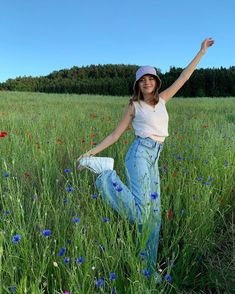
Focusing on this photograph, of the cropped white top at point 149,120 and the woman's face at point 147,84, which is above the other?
the woman's face at point 147,84

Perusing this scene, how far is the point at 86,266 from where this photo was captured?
73.5 inches

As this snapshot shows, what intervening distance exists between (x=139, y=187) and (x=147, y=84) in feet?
3.06

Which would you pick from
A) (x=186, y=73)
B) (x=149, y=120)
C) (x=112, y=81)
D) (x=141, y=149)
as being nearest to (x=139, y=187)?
(x=141, y=149)

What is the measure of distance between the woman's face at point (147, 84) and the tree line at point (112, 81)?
32095 millimetres

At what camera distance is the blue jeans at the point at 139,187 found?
8.10 ft

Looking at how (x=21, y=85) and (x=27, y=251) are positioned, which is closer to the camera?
(x=27, y=251)

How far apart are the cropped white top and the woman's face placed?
121mm

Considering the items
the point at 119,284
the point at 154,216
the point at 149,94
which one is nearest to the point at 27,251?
the point at 119,284

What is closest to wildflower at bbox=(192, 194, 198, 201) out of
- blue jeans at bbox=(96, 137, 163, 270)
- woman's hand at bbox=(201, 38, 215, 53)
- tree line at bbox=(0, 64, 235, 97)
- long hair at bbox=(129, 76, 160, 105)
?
blue jeans at bbox=(96, 137, 163, 270)

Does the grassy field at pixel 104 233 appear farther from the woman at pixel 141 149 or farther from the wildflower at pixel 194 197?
the woman at pixel 141 149

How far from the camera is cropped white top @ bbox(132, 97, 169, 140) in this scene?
3.21 meters

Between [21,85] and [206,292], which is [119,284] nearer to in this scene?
[206,292]

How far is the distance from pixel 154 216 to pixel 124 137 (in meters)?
2.82

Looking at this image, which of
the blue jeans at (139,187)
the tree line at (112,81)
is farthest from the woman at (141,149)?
the tree line at (112,81)
